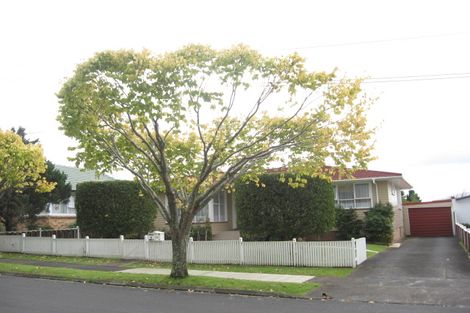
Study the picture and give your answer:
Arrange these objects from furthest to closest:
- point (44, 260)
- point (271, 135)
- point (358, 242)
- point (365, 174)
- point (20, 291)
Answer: point (365, 174), point (44, 260), point (358, 242), point (271, 135), point (20, 291)

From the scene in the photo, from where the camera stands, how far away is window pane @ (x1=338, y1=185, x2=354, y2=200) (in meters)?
27.3

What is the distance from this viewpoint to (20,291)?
1277cm

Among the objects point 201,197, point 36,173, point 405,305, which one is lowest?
point 405,305

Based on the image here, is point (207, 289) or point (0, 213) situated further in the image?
point (0, 213)

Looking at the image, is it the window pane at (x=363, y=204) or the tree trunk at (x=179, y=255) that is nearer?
the tree trunk at (x=179, y=255)

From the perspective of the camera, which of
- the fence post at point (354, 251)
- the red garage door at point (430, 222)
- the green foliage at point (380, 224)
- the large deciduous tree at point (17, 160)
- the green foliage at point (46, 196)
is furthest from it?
the red garage door at point (430, 222)

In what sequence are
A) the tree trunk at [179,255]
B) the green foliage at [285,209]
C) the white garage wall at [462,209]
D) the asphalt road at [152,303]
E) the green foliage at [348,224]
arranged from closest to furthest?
the asphalt road at [152,303]
the tree trunk at [179,255]
the green foliage at [285,209]
the green foliage at [348,224]
the white garage wall at [462,209]

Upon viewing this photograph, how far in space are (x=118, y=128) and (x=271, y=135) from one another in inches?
179

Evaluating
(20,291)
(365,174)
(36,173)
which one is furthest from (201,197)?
(365,174)

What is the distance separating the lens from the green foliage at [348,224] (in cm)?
2591

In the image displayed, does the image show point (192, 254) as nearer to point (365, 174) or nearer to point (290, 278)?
point (290, 278)

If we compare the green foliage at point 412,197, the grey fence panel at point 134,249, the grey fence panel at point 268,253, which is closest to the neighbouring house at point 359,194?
the grey fence panel at point 134,249

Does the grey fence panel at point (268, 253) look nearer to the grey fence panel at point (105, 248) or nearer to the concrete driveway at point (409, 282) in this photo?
the concrete driveway at point (409, 282)

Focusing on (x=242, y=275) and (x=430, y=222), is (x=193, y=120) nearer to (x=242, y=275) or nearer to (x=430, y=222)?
(x=242, y=275)
